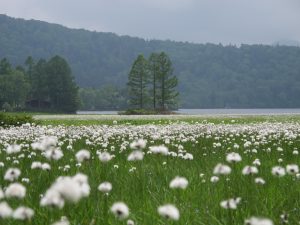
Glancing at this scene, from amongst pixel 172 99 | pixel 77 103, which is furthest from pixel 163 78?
pixel 77 103

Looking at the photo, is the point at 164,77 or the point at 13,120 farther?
the point at 164,77

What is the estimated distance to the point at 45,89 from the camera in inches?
4756

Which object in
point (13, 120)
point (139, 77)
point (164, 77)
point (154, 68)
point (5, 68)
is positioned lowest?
point (13, 120)

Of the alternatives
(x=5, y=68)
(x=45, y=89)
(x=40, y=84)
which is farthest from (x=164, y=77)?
(x=5, y=68)

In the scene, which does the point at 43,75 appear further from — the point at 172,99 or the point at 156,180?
the point at 156,180

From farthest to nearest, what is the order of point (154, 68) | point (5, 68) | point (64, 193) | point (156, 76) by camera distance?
point (5, 68)
point (154, 68)
point (156, 76)
point (64, 193)

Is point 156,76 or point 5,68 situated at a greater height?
point 5,68

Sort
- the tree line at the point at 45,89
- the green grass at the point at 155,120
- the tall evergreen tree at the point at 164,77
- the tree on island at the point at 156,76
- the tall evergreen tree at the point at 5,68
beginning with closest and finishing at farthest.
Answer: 1. the green grass at the point at 155,120
2. the tall evergreen tree at the point at 164,77
3. the tree on island at the point at 156,76
4. the tree line at the point at 45,89
5. the tall evergreen tree at the point at 5,68

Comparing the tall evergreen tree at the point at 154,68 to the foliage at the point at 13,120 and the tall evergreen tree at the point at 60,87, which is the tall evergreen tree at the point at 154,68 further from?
the foliage at the point at 13,120

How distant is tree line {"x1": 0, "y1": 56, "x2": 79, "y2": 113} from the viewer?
115m

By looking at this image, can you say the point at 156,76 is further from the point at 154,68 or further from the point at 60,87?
the point at 60,87

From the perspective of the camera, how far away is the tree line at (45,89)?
115 m

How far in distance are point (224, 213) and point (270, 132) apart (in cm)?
1005

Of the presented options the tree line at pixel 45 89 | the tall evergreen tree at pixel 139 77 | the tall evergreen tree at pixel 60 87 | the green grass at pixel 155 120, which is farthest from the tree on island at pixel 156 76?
the green grass at pixel 155 120
